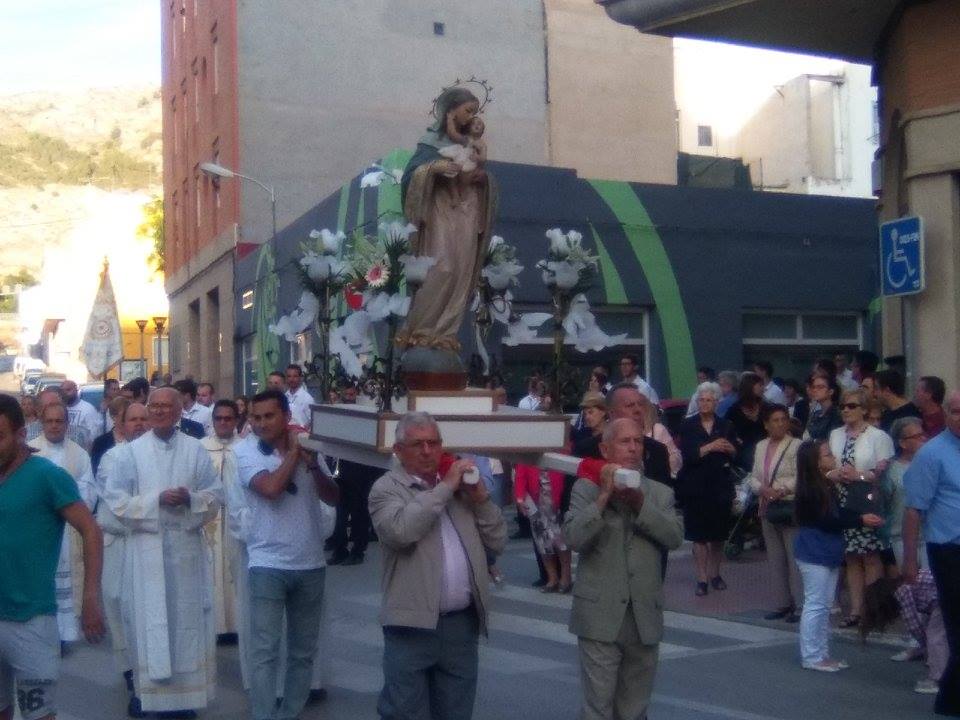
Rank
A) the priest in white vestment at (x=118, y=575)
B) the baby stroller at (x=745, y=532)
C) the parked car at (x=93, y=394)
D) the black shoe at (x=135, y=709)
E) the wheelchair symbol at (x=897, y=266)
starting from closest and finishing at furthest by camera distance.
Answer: the priest in white vestment at (x=118, y=575)
the black shoe at (x=135, y=709)
the wheelchair symbol at (x=897, y=266)
the baby stroller at (x=745, y=532)
the parked car at (x=93, y=394)

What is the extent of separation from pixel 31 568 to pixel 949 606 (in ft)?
16.3

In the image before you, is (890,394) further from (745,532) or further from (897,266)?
(745,532)

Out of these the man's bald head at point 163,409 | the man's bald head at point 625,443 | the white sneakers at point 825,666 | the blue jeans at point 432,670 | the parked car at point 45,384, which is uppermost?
the parked car at point 45,384

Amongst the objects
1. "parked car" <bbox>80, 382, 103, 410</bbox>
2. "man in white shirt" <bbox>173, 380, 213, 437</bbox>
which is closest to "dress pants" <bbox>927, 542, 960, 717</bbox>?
"man in white shirt" <bbox>173, 380, 213, 437</bbox>

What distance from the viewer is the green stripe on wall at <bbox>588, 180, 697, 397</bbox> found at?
2402 centimetres

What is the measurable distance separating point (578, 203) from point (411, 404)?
56.3 feet

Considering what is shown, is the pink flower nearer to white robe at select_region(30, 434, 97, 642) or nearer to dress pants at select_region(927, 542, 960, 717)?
dress pants at select_region(927, 542, 960, 717)

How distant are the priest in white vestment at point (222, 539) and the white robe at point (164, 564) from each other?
44 centimetres

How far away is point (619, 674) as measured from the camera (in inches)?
262

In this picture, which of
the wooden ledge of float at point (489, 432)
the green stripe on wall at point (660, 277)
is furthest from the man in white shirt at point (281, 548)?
the green stripe on wall at point (660, 277)

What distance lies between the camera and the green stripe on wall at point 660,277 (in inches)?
945

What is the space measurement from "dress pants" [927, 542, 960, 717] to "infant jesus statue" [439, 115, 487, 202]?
11.1 feet

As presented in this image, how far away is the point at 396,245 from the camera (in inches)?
270

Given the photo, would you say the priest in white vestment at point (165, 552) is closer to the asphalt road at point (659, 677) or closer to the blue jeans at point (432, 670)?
the asphalt road at point (659, 677)
